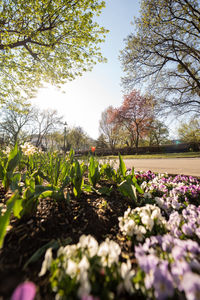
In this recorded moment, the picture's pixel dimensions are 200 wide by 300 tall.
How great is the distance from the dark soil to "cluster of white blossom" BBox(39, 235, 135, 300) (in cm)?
17

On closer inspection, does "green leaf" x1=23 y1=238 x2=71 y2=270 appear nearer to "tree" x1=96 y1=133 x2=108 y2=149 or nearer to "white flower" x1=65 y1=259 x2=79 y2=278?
"white flower" x1=65 y1=259 x2=79 y2=278

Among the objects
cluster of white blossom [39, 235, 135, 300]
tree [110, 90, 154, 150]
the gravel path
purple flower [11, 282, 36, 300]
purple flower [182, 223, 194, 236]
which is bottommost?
the gravel path

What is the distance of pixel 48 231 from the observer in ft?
3.89

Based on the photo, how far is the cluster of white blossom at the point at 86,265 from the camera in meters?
0.62

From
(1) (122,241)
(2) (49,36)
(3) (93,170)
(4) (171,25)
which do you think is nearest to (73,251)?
(1) (122,241)

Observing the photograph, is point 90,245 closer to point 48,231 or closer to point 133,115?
point 48,231

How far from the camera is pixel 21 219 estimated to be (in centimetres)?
128

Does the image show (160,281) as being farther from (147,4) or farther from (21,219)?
(147,4)

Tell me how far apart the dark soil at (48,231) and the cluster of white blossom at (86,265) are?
0.17 m

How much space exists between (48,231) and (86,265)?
2.27ft

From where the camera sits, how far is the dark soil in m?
0.76

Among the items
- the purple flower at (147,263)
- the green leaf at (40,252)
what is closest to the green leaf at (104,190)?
the green leaf at (40,252)

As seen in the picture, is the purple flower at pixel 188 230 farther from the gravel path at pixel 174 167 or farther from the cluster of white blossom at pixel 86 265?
the gravel path at pixel 174 167

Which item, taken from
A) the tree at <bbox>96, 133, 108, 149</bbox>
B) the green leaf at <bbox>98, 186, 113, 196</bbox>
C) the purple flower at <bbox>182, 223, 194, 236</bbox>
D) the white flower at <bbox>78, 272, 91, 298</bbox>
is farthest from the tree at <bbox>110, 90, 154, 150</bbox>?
the white flower at <bbox>78, 272, 91, 298</bbox>
